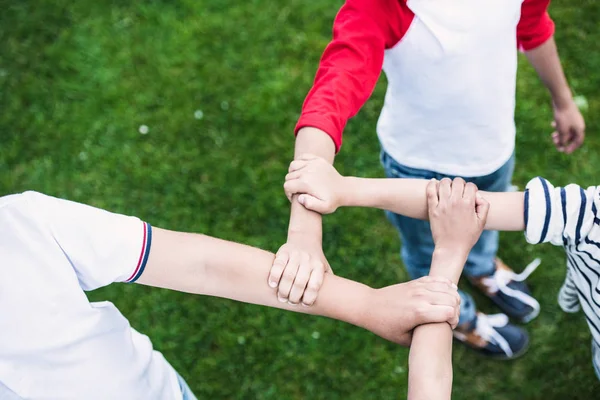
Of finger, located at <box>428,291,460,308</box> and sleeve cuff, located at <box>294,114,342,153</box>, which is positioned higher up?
sleeve cuff, located at <box>294,114,342,153</box>

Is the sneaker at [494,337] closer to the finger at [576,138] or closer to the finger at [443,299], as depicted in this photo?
the finger at [576,138]

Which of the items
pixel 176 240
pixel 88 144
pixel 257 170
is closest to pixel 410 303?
pixel 176 240

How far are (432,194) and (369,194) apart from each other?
6.2 inches

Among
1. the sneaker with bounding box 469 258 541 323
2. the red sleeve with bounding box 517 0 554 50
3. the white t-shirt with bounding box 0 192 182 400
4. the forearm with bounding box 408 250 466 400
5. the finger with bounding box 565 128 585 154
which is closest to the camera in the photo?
the white t-shirt with bounding box 0 192 182 400

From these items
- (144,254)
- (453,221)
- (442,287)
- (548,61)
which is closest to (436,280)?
(442,287)

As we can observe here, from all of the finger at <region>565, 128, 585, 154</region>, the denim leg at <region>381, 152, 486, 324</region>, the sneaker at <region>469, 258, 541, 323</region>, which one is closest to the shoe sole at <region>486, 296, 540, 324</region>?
the sneaker at <region>469, 258, 541, 323</region>

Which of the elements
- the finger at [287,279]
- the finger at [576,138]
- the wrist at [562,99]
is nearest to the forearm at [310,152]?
the finger at [287,279]

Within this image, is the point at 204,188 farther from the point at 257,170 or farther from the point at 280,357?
the point at 280,357

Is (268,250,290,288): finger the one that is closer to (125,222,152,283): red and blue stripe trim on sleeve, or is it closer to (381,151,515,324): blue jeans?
(125,222,152,283): red and blue stripe trim on sleeve

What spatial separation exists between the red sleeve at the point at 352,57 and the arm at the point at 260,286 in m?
0.38

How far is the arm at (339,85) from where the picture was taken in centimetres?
149

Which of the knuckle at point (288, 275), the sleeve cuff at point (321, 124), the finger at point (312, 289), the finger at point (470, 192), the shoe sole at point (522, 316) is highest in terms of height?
the sleeve cuff at point (321, 124)

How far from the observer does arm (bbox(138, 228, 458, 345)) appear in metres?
1.39

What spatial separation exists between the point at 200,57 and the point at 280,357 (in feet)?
5.79
